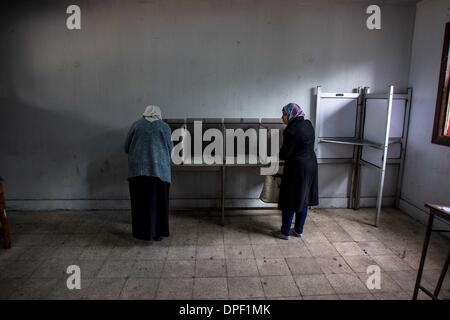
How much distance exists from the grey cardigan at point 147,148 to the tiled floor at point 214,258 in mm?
776

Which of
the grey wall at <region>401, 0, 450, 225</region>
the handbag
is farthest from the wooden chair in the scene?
the grey wall at <region>401, 0, 450, 225</region>

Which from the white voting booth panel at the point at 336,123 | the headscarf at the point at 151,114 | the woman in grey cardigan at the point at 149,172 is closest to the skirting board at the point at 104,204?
the white voting booth panel at the point at 336,123

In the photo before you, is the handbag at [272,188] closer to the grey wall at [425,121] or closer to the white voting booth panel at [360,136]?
the white voting booth panel at [360,136]

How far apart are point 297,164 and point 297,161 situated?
0.03 metres

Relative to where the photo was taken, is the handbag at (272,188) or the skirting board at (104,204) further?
the skirting board at (104,204)

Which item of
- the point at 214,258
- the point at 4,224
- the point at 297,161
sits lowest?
the point at 214,258

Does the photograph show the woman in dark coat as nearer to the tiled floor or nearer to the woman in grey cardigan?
the tiled floor

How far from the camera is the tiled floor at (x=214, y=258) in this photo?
2377mm

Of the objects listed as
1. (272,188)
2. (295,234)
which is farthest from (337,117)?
(295,234)

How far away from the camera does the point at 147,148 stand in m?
2.88

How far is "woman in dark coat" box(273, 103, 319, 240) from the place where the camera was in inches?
115

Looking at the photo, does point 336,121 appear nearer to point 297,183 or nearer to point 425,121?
point 425,121
